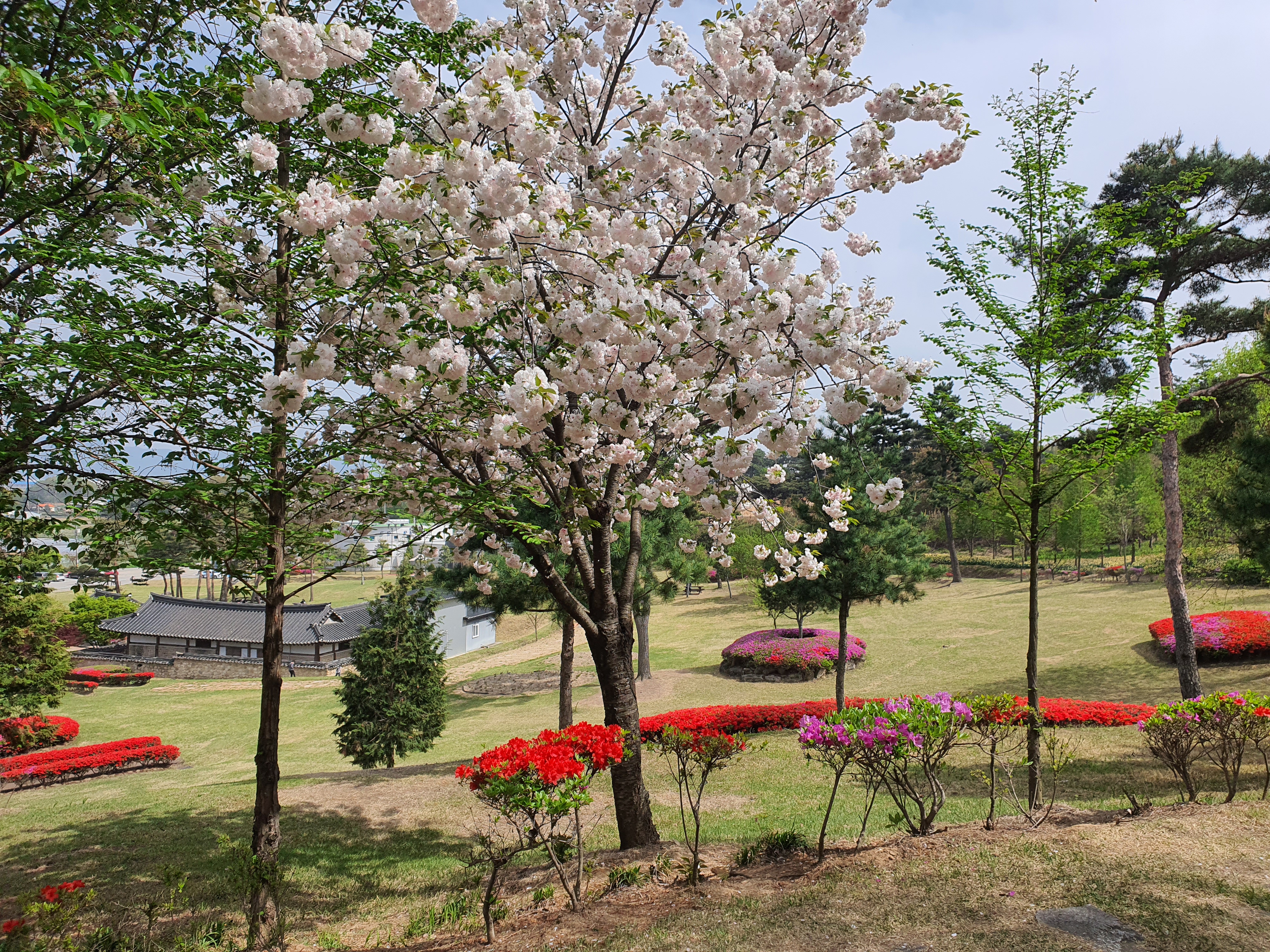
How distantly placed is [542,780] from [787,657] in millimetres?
17333

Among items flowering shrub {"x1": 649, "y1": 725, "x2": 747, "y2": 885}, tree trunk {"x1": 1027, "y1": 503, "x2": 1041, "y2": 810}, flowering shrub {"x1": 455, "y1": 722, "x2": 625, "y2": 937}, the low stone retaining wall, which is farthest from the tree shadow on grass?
the low stone retaining wall

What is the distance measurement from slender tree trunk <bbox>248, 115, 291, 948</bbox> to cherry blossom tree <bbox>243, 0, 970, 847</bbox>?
448 millimetres

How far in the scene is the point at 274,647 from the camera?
18.3ft

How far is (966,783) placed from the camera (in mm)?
8734

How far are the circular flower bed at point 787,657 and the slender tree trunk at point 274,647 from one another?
1696 centimetres

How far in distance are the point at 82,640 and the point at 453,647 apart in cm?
2128

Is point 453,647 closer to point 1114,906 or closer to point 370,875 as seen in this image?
point 370,875

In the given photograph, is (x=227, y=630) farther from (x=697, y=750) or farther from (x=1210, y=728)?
(x=1210, y=728)

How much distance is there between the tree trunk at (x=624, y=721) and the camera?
6.05 meters

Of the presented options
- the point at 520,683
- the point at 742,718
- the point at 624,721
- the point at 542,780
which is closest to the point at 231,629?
the point at 520,683

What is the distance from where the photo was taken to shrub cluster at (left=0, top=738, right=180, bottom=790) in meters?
12.9

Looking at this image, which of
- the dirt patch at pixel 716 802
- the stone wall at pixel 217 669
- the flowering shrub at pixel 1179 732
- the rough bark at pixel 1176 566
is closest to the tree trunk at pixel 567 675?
the dirt patch at pixel 716 802

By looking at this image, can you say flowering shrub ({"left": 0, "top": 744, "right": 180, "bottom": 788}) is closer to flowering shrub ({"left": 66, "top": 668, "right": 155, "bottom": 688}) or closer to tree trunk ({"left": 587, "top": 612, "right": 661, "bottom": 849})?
tree trunk ({"left": 587, "top": 612, "right": 661, "bottom": 849})

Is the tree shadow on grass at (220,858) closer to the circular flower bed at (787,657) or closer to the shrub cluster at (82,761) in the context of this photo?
the shrub cluster at (82,761)
